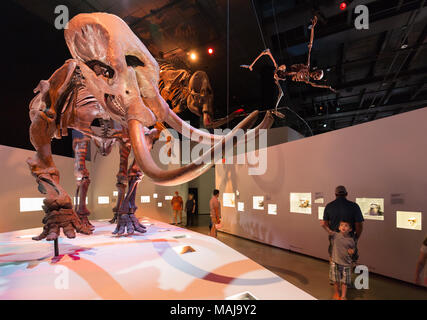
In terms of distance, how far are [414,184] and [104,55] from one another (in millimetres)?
4743

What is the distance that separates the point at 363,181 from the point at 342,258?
2.03m

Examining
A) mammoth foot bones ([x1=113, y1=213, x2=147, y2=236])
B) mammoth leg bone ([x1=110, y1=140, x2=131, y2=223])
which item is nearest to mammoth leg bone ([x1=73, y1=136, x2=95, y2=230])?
mammoth leg bone ([x1=110, y1=140, x2=131, y2=223])

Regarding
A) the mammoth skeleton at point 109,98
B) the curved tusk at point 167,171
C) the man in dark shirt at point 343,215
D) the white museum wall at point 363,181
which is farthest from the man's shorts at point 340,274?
the curved tusk at point 167,171

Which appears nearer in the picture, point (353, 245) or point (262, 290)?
point (262, 290)

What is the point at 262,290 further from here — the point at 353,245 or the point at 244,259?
the point at 353,245

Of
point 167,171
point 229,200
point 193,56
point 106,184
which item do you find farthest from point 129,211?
point 106,184

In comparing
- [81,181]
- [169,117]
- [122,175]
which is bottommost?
[81,181]

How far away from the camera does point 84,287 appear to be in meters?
1.83

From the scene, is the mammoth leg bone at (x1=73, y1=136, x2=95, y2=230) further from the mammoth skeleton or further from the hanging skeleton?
the hanging skeleton

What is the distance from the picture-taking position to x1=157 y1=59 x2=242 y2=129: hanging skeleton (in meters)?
4.14

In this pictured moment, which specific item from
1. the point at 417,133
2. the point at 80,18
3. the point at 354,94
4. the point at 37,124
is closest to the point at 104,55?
the point at 80,18

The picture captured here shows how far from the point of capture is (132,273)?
2150mm

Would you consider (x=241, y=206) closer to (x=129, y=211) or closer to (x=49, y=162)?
(x=129, y=211)

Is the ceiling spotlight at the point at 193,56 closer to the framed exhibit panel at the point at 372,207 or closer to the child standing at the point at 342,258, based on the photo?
the framed exhibit panel at the point at 372,207
